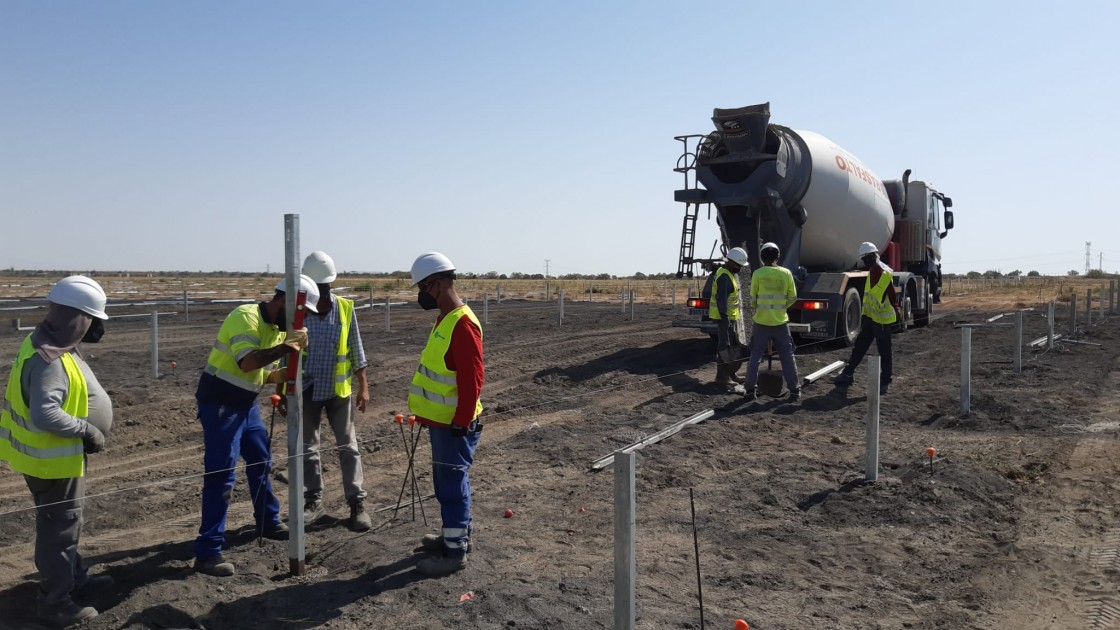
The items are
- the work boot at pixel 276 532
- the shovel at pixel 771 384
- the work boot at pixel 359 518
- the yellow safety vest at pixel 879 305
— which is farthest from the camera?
the yellow safety vest at pixel 879 305

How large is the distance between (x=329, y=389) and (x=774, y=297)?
6.23 meters

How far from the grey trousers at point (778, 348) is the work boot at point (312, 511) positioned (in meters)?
6.00

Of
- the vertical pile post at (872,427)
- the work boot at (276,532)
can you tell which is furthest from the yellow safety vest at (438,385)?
the vertical pile post at (872,427)

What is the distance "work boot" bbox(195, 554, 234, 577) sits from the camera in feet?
15.7

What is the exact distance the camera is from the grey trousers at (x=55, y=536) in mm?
4238

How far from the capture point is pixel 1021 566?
5.13m

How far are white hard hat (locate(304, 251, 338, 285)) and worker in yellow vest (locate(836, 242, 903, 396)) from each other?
7730 mm

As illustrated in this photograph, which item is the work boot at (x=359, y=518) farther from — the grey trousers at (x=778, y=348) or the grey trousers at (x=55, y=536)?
the grey trousers at (x=778, y=348)

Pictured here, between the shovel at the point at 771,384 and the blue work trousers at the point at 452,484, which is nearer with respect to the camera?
the blue work trousers at the point at 452,484

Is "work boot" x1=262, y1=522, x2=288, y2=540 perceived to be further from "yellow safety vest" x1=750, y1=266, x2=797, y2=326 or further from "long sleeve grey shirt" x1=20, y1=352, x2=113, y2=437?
"yellow safety vest" x1=750, y1=266, x2=797, y2=326

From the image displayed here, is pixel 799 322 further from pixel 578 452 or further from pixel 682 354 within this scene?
pixel 578 452

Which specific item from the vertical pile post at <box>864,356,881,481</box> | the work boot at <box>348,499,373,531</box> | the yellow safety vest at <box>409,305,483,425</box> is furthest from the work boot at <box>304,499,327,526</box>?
the vertical pile post at <box>864,356,881,481</box>

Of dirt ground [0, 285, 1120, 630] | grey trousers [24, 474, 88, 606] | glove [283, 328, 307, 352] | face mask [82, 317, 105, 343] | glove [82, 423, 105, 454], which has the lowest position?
dirt ground [0, 285, 1120, 630]

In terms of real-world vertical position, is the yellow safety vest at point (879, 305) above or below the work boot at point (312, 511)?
above
